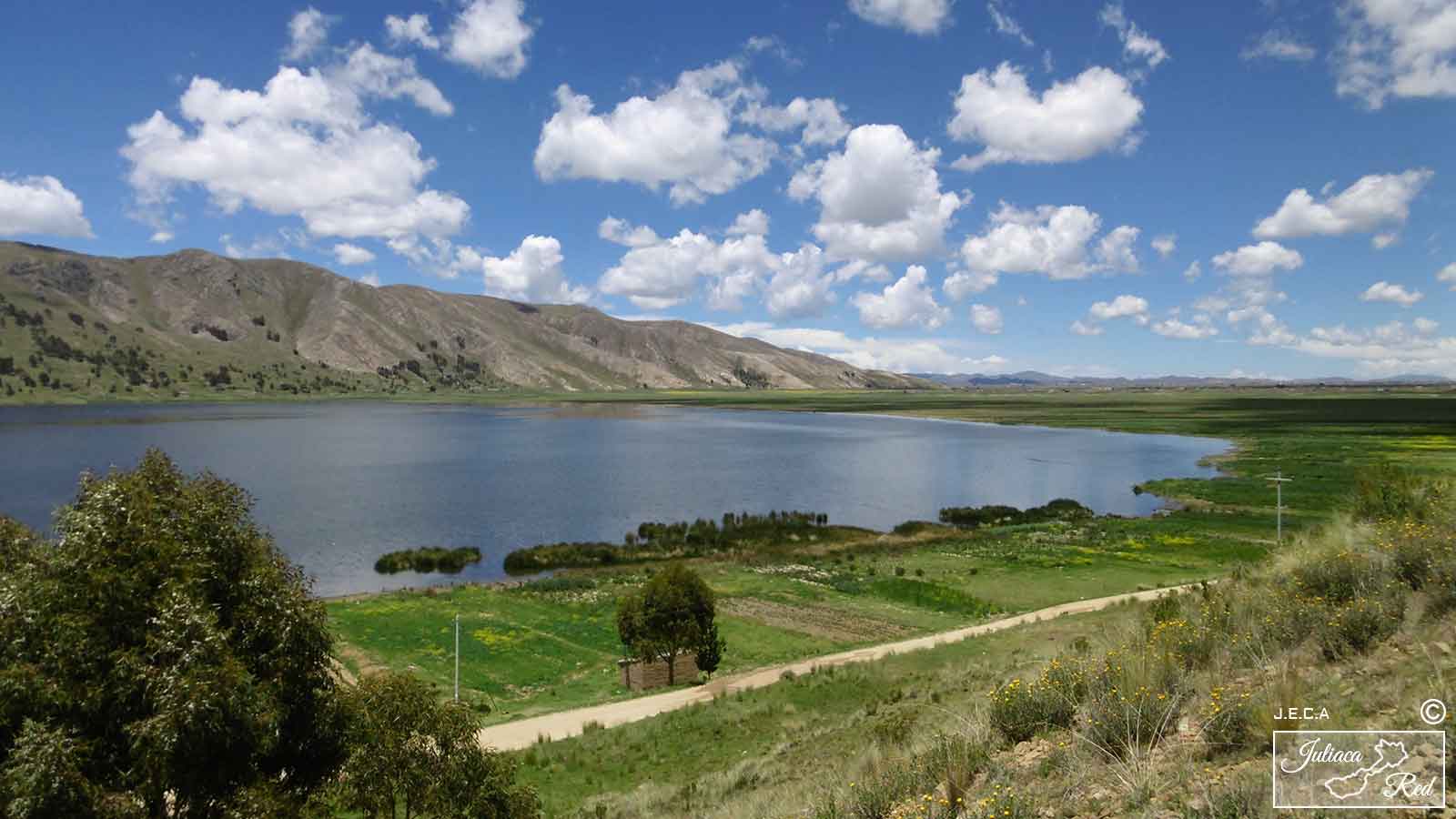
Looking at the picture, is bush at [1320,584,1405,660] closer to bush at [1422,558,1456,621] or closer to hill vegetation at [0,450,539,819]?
bush at [1422,558,1456,621]

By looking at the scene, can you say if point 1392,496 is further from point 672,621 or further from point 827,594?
point 827,594

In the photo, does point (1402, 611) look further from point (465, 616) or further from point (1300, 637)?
point (465, 616)

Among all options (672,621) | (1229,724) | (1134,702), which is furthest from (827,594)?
(1229,724)

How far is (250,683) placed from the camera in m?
10.4

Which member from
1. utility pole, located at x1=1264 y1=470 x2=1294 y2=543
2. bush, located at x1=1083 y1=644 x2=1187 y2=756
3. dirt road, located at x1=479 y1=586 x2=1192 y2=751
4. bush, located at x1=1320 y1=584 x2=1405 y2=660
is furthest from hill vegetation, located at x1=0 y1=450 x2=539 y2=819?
utility pole, located at x1=1264 y1=470 x2=1294 y2=543

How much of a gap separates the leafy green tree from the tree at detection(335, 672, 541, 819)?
0.81 metres

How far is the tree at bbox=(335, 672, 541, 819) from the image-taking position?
1154cm

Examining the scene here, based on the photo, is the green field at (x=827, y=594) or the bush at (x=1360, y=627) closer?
the bush at (x=1360, y=627)

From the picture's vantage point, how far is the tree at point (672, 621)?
3155 centimetres

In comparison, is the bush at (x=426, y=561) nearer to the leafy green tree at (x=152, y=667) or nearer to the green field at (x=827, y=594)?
the green field at (x=827, y=594)

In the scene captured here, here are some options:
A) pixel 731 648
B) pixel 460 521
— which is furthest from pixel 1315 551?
pixel 460 521

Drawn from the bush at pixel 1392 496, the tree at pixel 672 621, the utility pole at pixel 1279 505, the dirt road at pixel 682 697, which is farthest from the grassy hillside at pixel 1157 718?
the utility pole at pixel 1279 505

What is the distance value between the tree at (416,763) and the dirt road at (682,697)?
11581 millimetres

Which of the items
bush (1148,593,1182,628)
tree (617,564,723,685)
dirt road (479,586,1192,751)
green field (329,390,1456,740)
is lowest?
green field (329,390,1456,740)
